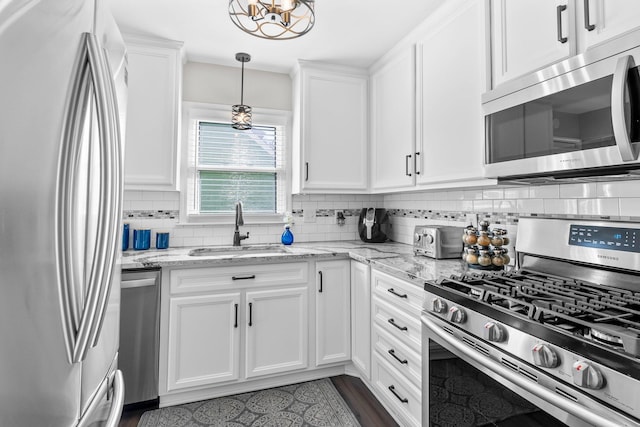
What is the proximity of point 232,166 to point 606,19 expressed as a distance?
2.42 metres

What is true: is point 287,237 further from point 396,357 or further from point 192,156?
point 396,357

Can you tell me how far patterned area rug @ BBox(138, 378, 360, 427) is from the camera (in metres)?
1.86

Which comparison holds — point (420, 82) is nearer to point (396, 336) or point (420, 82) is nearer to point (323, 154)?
point (323, 154)

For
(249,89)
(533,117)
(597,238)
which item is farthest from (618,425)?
(249,89)

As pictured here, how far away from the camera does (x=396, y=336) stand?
1754 mm

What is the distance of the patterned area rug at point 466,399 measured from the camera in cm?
102

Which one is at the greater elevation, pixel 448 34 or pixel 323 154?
pixel 448 34

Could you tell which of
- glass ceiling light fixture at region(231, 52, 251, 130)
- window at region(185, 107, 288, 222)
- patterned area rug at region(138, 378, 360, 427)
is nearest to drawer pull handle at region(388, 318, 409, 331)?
patterned area rug at region(138, 378, 360, 427)

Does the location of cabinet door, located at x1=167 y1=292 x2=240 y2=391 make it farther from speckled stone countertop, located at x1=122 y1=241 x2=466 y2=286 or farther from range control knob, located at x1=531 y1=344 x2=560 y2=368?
range control knob, located at x1=531 y1=344 x2=560 y2=368

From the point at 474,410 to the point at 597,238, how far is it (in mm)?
819

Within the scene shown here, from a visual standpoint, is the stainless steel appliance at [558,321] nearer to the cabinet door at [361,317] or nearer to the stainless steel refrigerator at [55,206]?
the cabinet door at [361,317]

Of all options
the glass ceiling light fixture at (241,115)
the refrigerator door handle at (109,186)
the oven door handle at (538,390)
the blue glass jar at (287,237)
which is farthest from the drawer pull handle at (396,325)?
the glass ceiling light fixture at (241,115)

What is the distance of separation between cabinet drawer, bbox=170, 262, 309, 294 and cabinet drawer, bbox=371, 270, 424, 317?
533 millimetres

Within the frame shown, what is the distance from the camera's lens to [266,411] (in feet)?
6.45
